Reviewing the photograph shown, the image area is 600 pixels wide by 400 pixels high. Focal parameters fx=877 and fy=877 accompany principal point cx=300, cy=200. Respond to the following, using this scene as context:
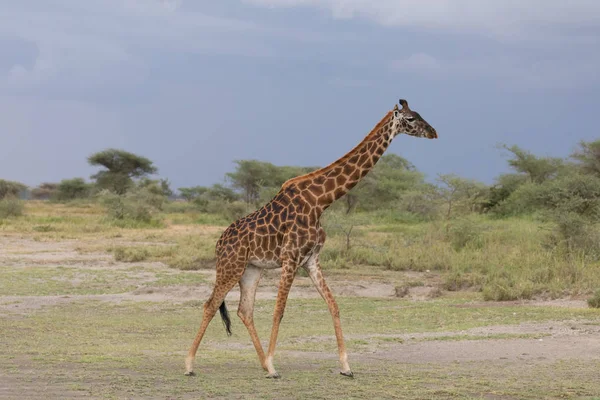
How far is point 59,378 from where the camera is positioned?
7.21 metres

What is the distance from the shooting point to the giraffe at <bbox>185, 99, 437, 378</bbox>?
7.66 m

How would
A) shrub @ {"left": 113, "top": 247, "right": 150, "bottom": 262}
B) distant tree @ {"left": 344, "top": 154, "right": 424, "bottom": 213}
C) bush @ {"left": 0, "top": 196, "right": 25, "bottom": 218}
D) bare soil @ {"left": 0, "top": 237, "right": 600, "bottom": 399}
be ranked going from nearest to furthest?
bare soil @ {"left": 0, "top": 237, "right": 600, "bottom": 399} → shrub @ {"left": 113, "top": 247, "right": 150, "bottom": 262} → bush @ {"left": 0, "top": 196, "right": 25, "bottom": 218} → distant tree @ {"left": 344, "top": 154, "right": 424, "bottom": 213}

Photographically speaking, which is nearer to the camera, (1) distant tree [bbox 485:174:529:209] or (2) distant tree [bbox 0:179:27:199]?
(1) distant tree [bbox 485:174:529:209]

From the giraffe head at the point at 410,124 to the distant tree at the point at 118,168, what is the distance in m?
41.9

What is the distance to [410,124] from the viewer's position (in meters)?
8.02

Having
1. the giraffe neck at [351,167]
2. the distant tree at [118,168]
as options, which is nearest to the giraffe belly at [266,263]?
the giraffe neck at [351,167]

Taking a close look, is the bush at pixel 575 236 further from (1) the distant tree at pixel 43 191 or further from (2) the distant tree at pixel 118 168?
(1) the distant tree at pixel 43 191

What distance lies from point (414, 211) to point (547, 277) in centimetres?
1441

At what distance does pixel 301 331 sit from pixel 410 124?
3966 millimetres

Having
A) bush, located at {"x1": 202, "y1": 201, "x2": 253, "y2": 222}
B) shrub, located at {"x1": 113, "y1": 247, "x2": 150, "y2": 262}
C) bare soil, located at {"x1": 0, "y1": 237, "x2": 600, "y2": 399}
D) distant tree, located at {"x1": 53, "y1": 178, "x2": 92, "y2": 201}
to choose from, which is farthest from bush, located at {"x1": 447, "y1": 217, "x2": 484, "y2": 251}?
distant tree, located at {"x1": 53, "y1": 178, "x2": 92, "y2": 201}

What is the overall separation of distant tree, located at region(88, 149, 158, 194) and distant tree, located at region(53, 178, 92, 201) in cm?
307

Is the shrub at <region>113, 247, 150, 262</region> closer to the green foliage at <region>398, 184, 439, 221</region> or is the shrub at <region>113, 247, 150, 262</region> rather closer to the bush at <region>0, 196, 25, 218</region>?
the green foliage at <region>398, 184, 439, 221</region>

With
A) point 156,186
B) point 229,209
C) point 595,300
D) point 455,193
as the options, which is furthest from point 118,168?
point 595,300

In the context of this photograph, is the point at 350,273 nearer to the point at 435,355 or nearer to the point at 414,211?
the point at 435,355
